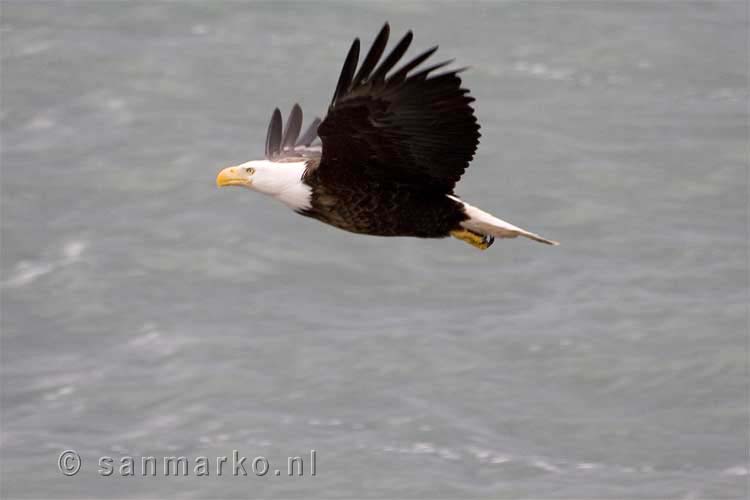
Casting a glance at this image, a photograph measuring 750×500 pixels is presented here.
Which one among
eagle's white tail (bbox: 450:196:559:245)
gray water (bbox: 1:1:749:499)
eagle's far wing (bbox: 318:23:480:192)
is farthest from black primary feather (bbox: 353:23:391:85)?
gray water (bbox: 1:1:749:499)

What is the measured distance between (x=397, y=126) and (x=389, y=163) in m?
0.30

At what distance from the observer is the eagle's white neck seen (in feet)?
29.3

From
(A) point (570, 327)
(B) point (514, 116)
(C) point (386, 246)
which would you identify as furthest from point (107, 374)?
(B) point (514, 116)

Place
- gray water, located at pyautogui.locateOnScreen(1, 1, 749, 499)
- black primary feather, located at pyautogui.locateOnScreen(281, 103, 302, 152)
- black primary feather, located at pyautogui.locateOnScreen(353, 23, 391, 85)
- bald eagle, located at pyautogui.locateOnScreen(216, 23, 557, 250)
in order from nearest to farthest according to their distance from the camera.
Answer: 1. black primary feather, located at pyautogui.locateOnScreen(353, 23, 391, 85)
2. bald eagle, located at pyautogui.locateOnScreen(216, 23, 557, 250)
3. black primary feather, located at pyautogui.locateOnScreen(281, 103, 302, 152)
4. gray water, located at pyautogui.locateOnScreen(1, 1, 749, 499)

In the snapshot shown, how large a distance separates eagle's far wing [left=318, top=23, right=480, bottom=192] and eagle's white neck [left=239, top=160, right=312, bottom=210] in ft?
0.66

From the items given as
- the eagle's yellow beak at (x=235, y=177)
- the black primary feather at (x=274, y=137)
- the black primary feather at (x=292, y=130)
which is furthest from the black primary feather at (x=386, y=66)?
the black primary feather at (x=292, y=130)

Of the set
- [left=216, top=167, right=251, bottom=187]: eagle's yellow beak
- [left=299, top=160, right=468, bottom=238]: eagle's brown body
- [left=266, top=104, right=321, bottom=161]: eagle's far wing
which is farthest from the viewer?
[left=266, top=104, right=321, bottom=161]: eagle's far wing

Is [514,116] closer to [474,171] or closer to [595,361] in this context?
[474,171]

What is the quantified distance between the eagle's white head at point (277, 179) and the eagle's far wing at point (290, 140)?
31.9 inches

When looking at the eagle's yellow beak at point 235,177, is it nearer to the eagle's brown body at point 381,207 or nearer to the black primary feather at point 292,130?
the eagle's brown body at point 381,207

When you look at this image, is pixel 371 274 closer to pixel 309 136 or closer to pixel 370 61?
pixel 309 136

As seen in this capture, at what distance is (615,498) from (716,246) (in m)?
5.81

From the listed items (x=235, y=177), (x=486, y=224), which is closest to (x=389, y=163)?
(x=486, y=224)

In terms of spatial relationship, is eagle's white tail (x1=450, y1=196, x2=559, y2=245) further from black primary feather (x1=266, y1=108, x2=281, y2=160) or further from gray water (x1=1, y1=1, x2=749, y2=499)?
gray water (x1=1, y1=1, x2=749, y2=499)
